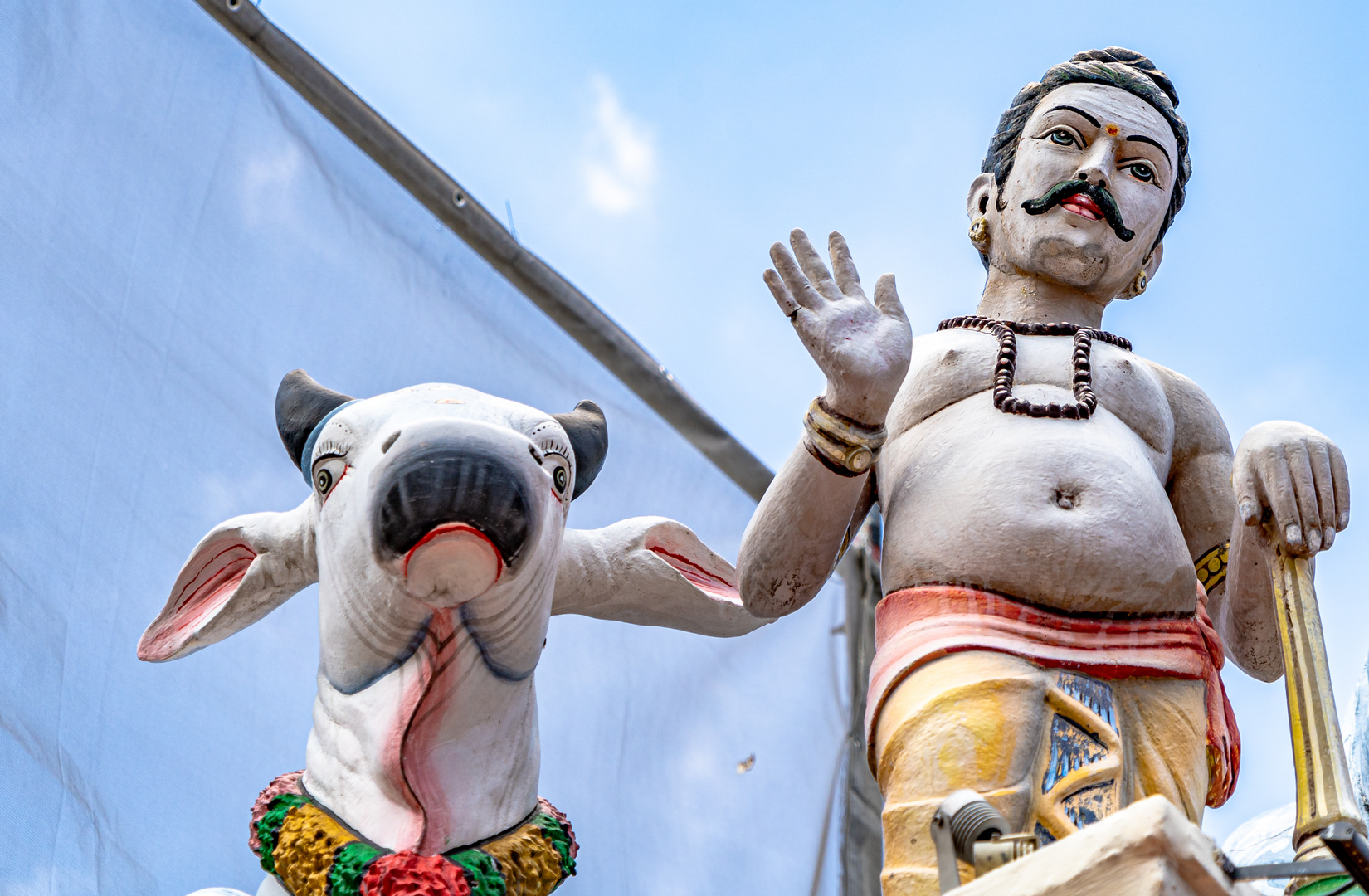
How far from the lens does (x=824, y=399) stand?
2.81m

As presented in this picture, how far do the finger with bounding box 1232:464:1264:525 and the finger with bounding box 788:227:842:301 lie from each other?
64cm

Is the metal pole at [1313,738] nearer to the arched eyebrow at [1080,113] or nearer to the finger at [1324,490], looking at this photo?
the finger at [1324,490]

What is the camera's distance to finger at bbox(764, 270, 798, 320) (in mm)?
2807

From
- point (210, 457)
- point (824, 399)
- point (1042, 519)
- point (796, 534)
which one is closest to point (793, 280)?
point (824, 399)

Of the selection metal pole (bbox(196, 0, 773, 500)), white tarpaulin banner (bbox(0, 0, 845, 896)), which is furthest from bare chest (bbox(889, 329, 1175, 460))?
metal pole (bbox(196, 0, 773, 500))

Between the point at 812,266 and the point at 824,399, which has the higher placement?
the point at 812,266

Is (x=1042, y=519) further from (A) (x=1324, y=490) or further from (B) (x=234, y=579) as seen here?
(B) (x=234, y=579)

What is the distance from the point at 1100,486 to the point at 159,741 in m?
1.75

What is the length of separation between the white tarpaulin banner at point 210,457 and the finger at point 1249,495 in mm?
1775

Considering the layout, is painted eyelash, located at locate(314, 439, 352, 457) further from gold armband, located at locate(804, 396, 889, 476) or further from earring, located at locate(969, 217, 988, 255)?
earring, located at locate(969, 217, 988, 255)

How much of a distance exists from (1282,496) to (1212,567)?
0.44 metres

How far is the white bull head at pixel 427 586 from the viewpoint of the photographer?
2.59 m

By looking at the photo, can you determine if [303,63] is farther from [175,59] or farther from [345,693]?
[345,693]

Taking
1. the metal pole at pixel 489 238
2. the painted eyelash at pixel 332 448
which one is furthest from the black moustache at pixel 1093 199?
the metal pole at pixel 489 238
